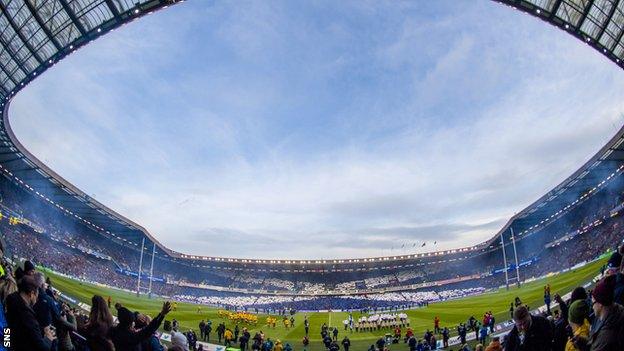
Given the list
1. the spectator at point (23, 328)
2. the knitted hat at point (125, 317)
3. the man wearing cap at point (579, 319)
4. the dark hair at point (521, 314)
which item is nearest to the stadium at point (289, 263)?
the spectator at point (23, 328)

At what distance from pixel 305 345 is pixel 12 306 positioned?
102 feet

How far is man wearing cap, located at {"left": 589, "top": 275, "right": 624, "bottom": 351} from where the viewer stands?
11.9 ft

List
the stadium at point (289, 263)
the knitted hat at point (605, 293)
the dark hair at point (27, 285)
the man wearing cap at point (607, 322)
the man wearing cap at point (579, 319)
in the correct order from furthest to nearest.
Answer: the stadium at point (289, 263) → the man wearing cap at point (579, 319) → the dark hair at point (27, 285) → the knitted hat at point (605, 293) → the man wearing cap at point (607, 322)

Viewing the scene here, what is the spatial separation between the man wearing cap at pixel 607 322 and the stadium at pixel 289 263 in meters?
0.04

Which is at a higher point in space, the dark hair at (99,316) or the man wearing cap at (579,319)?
the dark hair at (99,316)

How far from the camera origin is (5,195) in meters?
49.9

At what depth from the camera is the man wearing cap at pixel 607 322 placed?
3.63 metres

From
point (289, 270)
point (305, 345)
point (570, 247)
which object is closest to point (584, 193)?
point (570, 247)

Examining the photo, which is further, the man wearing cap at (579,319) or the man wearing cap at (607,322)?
the man wearing cap at (579,319)

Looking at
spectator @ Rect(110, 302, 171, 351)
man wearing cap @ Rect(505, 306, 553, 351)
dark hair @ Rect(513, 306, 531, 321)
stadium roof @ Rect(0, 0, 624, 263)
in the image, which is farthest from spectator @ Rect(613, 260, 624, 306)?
stadium roof @ Rect(0, 0, 624, 263)

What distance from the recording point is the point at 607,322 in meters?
3.74

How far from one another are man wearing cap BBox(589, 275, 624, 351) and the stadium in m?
0.04

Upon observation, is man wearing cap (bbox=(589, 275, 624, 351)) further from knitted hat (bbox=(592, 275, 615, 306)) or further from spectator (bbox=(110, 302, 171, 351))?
spectator (bbox=(110, 302, 171, 351))

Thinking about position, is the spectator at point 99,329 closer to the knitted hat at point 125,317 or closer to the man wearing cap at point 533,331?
the knitted hat at point 125,317
